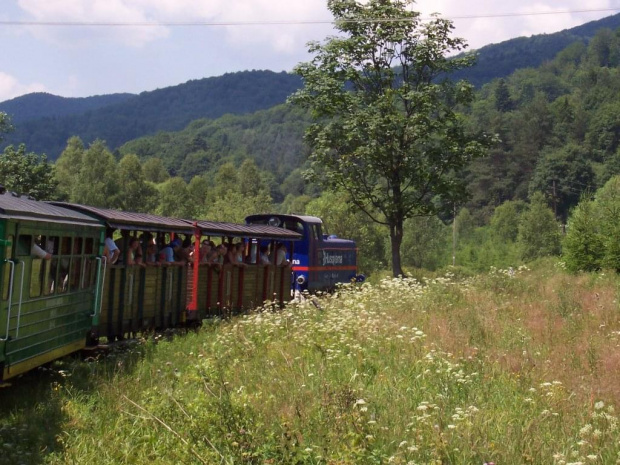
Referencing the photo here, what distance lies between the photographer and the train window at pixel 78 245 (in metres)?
12.6

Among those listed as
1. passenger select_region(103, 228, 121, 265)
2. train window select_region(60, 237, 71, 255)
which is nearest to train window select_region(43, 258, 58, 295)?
train window select_region(60, 237, 71, 255)

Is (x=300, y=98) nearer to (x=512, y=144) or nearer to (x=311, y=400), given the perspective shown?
(x=311, y=400)

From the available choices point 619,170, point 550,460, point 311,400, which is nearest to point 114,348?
point 311,400

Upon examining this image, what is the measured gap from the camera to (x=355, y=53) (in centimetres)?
3144

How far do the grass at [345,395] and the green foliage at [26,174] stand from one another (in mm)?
35288

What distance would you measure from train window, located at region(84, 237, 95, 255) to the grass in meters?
1.82

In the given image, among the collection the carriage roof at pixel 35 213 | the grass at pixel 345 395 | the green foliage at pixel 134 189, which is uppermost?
the green foliage at pixel 134 189

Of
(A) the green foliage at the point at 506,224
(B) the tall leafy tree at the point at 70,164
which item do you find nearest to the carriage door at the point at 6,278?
(B) the tall leafy tree at the point at 70,164

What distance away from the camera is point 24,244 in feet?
33.9

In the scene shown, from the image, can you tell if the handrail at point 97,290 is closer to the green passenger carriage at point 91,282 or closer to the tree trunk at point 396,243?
the green passenger carriage at point 91,282

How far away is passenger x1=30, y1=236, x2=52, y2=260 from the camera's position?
10669 mm

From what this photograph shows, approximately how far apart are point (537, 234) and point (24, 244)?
71532 mm

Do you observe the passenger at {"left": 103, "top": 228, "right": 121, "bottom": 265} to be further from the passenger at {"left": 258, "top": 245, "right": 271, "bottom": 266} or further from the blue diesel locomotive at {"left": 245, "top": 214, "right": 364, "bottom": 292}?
the blue diesel locomotive at {"left": 245, "top": 214, "right": 364, "bottom": 292}

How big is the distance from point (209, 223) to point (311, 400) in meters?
9.94
